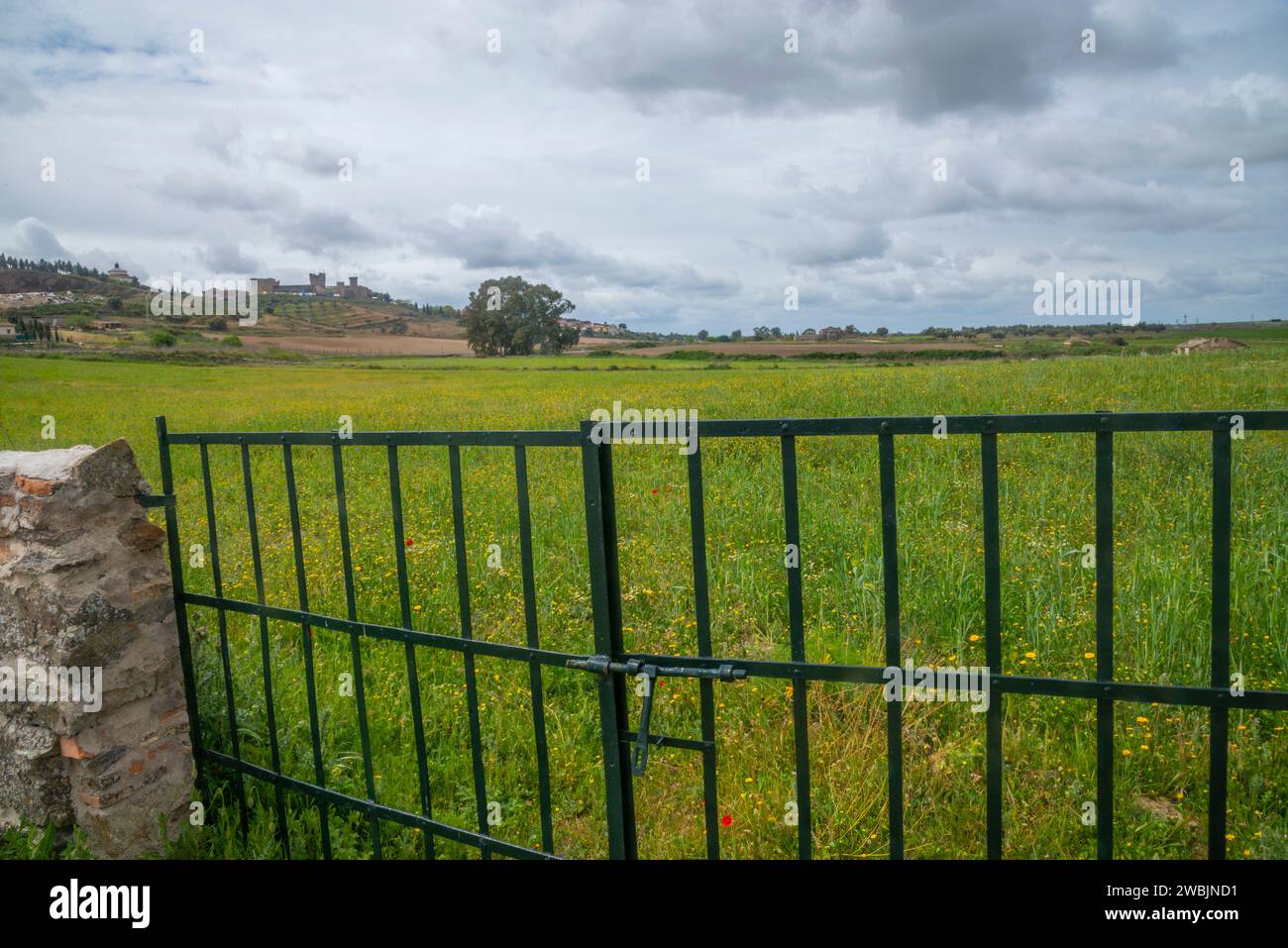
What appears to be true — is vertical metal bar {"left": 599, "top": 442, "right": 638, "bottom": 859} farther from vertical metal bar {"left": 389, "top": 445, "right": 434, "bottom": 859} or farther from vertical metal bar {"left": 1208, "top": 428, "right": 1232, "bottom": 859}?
vertical metal bar {"left": 1208, "top": 428, "right": 1232, "bottom": 859}

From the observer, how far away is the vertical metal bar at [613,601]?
2.83 metres

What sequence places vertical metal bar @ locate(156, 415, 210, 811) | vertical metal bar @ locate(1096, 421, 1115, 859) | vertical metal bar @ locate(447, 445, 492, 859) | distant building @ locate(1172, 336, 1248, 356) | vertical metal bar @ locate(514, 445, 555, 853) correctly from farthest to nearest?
distant building @ locate(1172, 336, 1248, 356), vertical metal bar @ locate(156, 415, 210, 811), vertical metal bar @ locate(447, 445, 492, 859), vertical metal bar @ locate(514, 445, 555, 853), vertical metal bar @ locate(1096, 421, 1115, 859)

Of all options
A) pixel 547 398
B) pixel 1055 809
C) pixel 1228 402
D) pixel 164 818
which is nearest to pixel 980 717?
pixel 1055 809

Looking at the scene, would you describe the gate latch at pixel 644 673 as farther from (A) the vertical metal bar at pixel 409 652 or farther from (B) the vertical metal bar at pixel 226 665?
(B) the vertical metal bar at pixel 226 665

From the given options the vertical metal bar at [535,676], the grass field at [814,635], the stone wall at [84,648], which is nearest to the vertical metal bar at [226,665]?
the grass field at [814,635]

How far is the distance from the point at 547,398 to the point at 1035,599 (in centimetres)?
1694

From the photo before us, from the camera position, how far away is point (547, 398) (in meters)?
21.6

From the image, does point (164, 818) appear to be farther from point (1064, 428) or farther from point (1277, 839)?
point (1277, 839)

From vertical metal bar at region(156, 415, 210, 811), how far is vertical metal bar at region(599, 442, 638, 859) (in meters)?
2.36

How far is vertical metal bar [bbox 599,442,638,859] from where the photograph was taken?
9.27 feet

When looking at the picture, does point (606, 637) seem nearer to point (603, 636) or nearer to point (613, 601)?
point (603, 636)

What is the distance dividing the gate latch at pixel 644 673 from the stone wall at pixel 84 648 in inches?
91.3

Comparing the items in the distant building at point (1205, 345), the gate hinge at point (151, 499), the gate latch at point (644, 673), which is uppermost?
Result: the distant building at point (1205, 345)

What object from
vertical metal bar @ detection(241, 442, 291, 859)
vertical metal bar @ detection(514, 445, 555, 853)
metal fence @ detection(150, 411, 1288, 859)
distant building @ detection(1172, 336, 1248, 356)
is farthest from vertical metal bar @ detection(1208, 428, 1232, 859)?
distant building @ detection(1172, 336, 1248, 356)
